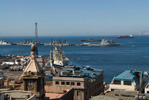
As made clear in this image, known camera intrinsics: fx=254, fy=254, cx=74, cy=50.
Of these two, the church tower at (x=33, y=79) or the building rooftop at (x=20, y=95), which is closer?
the building rooftop at (x=20, y=95)

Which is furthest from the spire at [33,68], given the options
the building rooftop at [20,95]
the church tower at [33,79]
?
the building rooftop at [20,95]

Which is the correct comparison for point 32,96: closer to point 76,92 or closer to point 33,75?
point 33,75

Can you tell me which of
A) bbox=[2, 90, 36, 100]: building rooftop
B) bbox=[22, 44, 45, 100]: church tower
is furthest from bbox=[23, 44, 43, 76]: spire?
bbox=[2, 90, 36, 100]: building rooftop

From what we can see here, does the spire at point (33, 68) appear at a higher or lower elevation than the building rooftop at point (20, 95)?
higher

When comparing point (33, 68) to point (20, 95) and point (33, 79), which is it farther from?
point (20, 95)

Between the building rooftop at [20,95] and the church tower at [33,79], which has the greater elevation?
the church tower at [33,79]

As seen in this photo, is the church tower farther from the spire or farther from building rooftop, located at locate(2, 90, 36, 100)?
building rooftop, located at locate(2, 90, 36, 100)

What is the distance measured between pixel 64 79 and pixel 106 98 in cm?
2131

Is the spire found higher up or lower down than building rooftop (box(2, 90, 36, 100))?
higher up

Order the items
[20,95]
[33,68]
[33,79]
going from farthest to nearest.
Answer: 1. [33,68]
2. [33,79]
3. [20,95]

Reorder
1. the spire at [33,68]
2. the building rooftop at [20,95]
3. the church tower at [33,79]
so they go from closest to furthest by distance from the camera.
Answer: the building rooftop at [20,95], the church tower at [33,79], the spire at [33,68]

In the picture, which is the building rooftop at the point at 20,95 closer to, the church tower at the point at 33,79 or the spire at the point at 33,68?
Answer: the church tower at the point at 33,79

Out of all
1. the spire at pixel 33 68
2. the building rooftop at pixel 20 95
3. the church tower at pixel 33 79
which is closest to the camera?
the building rooftop at pixel 20 95

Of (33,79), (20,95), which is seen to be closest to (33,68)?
(33,79)
